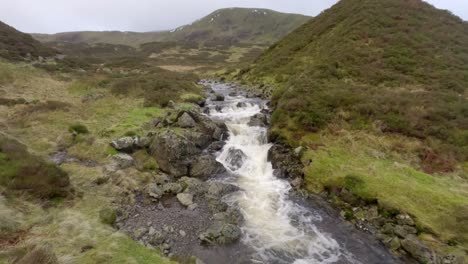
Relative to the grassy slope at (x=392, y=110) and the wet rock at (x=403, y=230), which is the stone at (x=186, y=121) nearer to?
the grassy slope at (x=392, y=110)

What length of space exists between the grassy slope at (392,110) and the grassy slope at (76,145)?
1157 cm

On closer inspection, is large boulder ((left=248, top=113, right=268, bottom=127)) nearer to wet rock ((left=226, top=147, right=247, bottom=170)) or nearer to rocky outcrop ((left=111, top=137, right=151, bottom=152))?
wet rock ((left=226, top=147, right=247, bottom=170))

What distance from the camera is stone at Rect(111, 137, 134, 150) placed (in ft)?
70.1

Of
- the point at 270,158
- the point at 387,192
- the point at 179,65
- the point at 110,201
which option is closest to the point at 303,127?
the point at 270,158

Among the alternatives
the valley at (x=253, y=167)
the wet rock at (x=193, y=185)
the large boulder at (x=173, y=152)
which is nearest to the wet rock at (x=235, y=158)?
the valley at (x=253, y=167)

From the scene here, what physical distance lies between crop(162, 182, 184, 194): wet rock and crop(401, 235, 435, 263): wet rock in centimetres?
1180

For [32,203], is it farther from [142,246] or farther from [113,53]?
[113,53]

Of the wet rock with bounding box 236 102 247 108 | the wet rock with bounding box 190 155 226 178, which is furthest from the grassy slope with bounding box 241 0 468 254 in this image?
the wet rock with bounding box 190 155 226 178

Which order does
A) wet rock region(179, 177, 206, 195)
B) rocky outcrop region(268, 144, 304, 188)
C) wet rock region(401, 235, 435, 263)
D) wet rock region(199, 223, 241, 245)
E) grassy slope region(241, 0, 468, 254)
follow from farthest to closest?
rocky outcrop region(268, 144, 304, 188) → wet rock region(179, 177, 206, 195) → grassy slope region(241, 0, 468, 254) → wet rock region(199, 223, 241, 245) → wet rock region(401, 235, 435, 263)

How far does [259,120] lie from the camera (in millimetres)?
28500

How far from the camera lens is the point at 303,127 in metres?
24.0

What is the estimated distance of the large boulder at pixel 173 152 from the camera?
66.7 ft

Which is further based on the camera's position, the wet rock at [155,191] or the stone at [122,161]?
the stone at [122,161]

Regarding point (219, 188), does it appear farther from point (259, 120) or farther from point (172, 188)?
point (259, 120)
